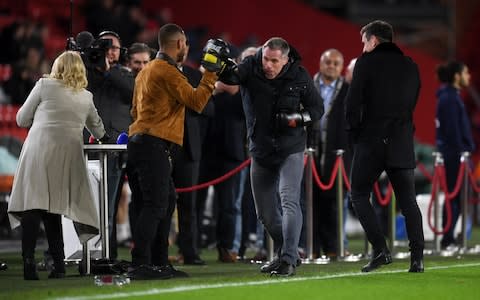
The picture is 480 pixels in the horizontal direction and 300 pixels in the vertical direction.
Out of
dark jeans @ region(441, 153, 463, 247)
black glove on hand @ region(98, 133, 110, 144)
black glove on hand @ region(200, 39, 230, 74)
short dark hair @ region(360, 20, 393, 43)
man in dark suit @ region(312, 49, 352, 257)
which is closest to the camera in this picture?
black glove on hand @ region(200, 39, 230, 74)

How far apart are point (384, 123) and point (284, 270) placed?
1492mm

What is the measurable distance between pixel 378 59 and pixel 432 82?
12.9 metres

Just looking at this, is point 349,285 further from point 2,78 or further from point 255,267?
point 2,78

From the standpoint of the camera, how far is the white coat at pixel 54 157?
11164 millimetres

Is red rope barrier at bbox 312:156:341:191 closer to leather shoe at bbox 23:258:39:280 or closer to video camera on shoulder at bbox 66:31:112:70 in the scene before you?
video camera on shoulder at bbox 66:31:112:70

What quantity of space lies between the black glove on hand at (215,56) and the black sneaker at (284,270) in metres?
1.71

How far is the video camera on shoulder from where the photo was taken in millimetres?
12531

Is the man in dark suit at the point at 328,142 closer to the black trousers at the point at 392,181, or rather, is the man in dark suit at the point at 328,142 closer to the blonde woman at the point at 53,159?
the black trousers at the point at 392,181

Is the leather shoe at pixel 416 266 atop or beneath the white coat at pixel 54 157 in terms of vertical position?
beneath

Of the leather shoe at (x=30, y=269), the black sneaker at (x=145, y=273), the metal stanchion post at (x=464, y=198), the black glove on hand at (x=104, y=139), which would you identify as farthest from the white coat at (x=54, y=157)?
the metal stanchion post at (x=464, y=198)

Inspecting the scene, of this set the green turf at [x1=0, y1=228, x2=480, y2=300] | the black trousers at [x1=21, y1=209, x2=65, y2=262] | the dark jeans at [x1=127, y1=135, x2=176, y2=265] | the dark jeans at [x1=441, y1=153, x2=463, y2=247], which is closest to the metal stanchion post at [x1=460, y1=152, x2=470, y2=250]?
the dark jeans at [x1=441, y1=153, x2=463, y2=247]

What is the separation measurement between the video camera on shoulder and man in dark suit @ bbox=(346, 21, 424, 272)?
2.43 metres

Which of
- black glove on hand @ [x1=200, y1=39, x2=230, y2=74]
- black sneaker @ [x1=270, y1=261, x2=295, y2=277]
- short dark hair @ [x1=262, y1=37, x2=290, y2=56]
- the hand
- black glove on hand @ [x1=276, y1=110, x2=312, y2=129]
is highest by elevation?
short dark hair @ [x1=262, y1=37, x2=290, y2=56]

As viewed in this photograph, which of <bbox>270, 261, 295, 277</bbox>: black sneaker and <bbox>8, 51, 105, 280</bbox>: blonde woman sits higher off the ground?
<bbox>8, 51, 105, 280</bbox>: blonde woman
